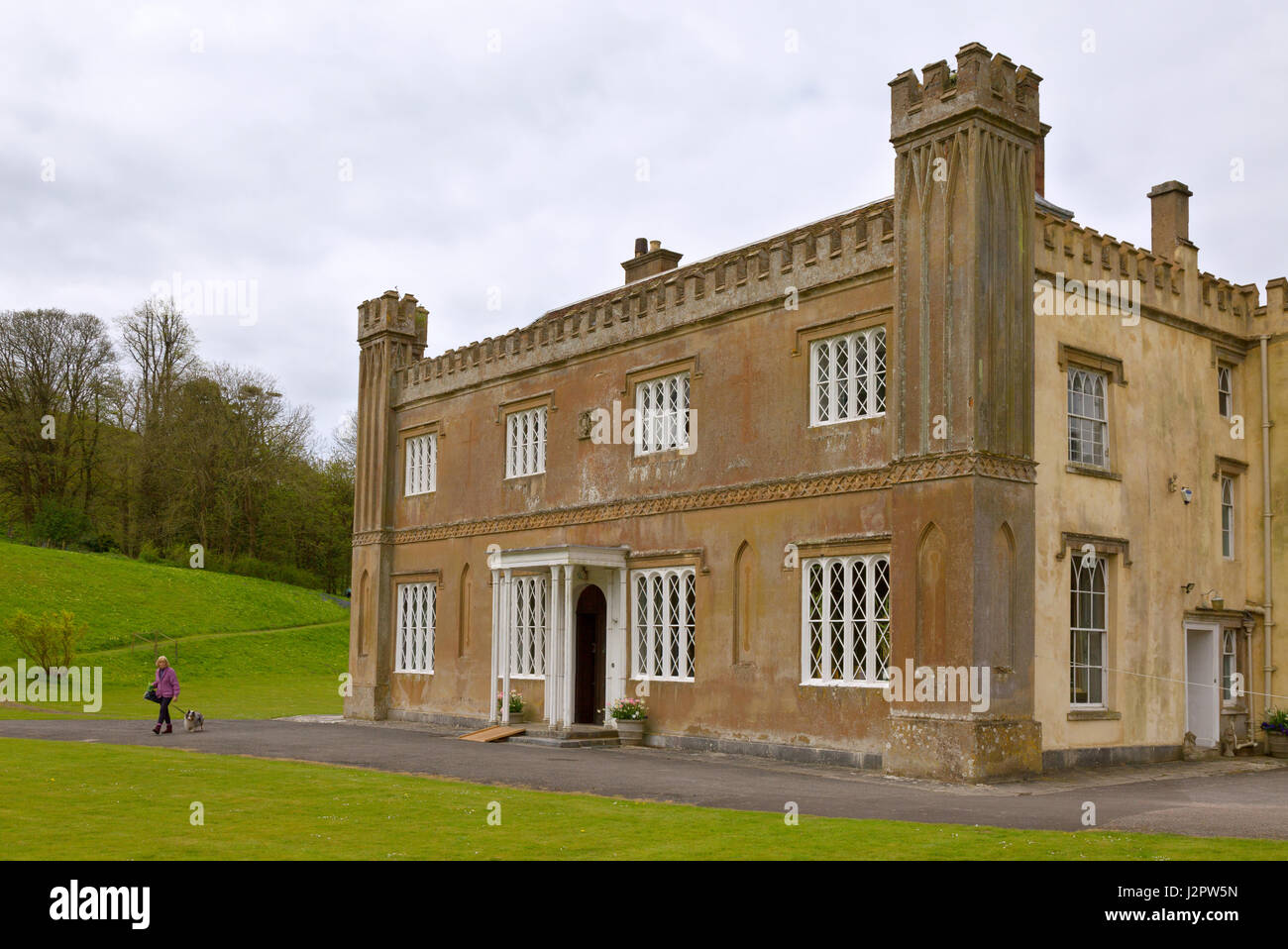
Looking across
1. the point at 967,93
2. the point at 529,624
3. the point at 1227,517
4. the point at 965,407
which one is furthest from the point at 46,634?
the point at 1227,517

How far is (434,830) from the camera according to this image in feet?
31.5

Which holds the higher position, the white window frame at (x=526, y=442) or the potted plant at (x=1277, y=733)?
the white window frame at (x=526, y=442)

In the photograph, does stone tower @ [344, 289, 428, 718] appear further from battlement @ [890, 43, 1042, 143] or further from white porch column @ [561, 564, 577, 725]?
battlement @ [890, 43, 1042, 143]

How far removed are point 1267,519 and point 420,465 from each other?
695 inches

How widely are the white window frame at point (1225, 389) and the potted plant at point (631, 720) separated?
1114 centimetres

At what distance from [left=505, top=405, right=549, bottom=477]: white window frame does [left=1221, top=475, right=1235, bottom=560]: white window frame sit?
12375 mm

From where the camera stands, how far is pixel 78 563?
48.0 m

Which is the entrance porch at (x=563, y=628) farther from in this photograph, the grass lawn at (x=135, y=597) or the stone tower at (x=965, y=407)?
the grass lawn at (x=135, y=597)

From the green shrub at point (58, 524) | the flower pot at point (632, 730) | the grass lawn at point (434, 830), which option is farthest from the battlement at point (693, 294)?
the green shrub at point (58, 524)

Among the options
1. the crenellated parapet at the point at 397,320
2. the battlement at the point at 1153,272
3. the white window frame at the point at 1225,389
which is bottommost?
the white window frame at the point at 1225,389

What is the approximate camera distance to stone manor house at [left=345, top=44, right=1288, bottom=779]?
617 inches

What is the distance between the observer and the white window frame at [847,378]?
1739 centimetres

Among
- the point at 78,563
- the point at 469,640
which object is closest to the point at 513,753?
the point at 469,640
